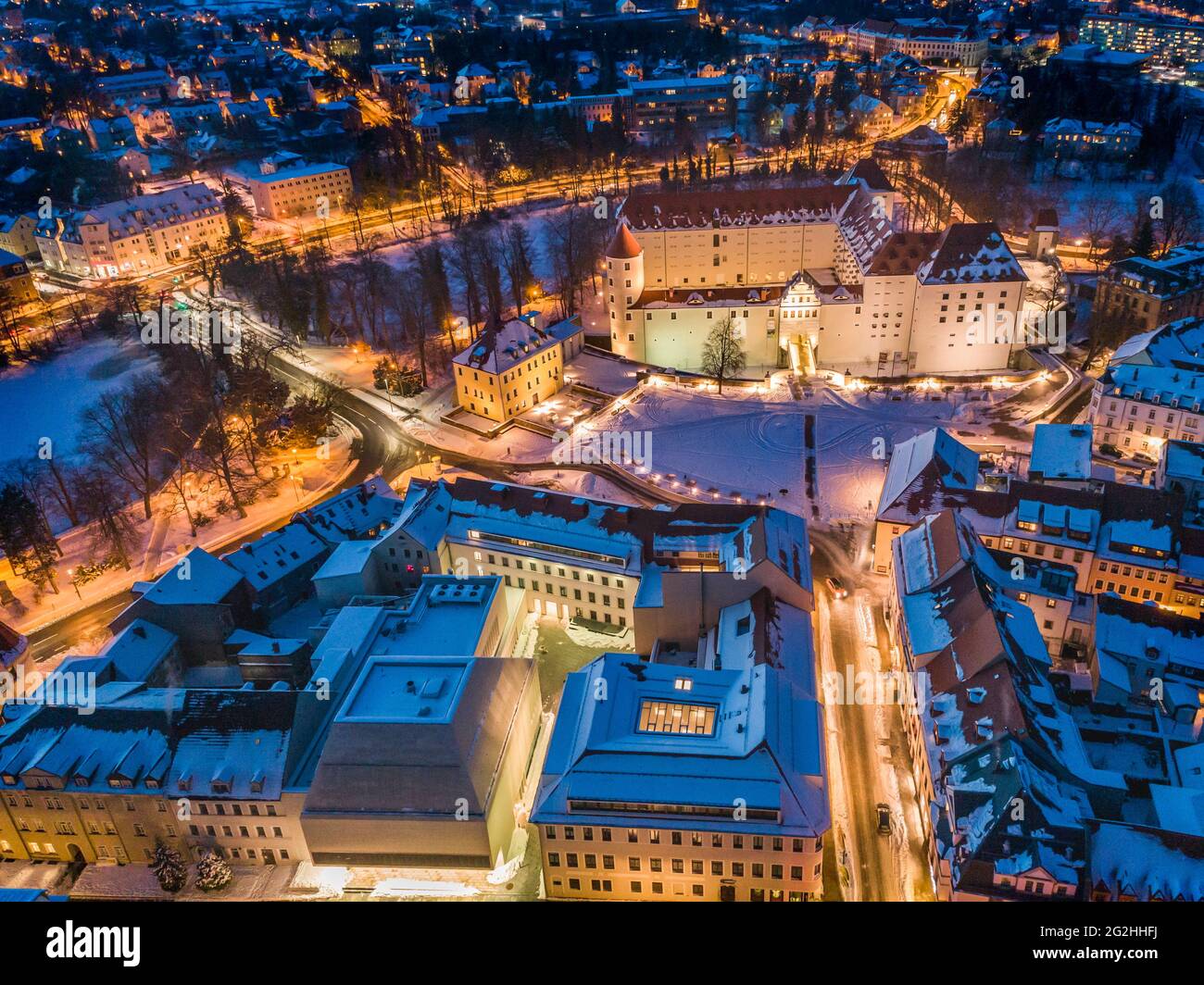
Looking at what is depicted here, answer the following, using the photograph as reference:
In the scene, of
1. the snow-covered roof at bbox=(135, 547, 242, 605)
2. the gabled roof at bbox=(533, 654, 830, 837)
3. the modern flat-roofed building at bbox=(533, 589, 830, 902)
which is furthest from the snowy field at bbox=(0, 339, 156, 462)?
the modern flat-roofed building at bbox=(533, 589, 830, 902)

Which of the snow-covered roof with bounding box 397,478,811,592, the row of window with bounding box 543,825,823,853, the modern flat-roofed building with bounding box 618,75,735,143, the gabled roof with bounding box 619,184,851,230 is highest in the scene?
the modern flat-roofed building with bounding box 618,75,735,143

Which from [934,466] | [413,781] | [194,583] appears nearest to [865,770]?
[934,466]

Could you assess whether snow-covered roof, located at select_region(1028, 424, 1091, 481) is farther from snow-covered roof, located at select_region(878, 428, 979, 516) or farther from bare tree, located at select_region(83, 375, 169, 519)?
bare tree, located at select_region(83, 375, 169, 519)

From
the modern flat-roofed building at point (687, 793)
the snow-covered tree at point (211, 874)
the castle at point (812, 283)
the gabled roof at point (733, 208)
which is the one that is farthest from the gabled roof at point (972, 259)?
the snow-covered tree at point (211, 874)

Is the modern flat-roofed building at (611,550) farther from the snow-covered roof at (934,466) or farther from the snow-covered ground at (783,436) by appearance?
the snow-covered ground at (783,436)
